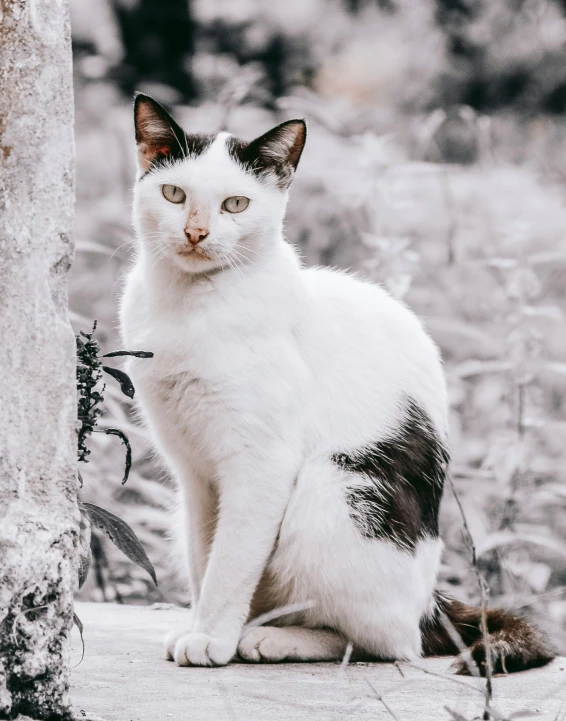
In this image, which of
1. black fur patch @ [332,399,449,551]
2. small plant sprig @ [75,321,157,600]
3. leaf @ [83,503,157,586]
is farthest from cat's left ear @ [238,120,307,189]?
leaf @ [83,503,157,586]

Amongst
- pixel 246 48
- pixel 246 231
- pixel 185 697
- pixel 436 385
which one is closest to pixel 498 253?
pixel 246 48

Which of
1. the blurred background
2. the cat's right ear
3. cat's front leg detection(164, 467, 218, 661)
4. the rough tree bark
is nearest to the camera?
the rough tree bark

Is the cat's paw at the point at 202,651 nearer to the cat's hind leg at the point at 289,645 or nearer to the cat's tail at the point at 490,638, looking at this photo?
the cat's hind leg at the point at 289,645

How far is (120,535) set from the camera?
4.89ft

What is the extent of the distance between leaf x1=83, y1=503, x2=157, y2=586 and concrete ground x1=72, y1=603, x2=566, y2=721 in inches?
8.7

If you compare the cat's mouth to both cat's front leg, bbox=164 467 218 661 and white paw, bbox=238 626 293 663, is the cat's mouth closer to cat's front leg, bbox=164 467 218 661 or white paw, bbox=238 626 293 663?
cat's front leg, bbox=164 467 218 661

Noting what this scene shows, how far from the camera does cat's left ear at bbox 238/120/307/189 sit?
2.10 metres

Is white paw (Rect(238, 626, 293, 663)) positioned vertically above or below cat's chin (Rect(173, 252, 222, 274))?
below

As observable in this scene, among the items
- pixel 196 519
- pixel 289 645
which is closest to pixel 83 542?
pixel 289 645

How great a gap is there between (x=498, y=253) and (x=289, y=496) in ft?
7.69

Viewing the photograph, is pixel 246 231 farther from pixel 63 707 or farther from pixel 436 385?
pixel 63 707

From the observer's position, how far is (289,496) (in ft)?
6.46

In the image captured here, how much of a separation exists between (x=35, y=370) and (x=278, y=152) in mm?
1072

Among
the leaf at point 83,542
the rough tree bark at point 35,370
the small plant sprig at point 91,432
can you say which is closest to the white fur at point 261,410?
the small plant sprig at point 91,432
